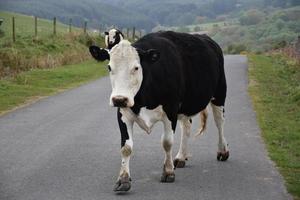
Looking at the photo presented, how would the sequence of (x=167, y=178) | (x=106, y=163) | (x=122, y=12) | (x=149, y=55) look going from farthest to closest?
(x=122, y=12) < (x=106, y=163) < (x=167, y=178) < (x=149, y=55)

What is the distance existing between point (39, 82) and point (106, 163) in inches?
489

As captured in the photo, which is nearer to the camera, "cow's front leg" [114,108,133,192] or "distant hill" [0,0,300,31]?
"cow's front leg" [114,108,133,192]

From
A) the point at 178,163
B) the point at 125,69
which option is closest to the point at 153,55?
the point at 125,69

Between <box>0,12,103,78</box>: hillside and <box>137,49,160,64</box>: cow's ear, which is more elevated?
<box>137,49,160,64</box>: cow's ear

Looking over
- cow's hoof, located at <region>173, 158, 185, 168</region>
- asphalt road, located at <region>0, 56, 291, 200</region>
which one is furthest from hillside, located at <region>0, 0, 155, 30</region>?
cow's hoof, located at <region>173, 158, 185, 168</region>

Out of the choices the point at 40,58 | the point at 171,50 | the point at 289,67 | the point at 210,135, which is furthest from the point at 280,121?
the point at 40,58

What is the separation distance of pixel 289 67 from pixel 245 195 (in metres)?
19.3

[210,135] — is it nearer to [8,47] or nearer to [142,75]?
[142,75]

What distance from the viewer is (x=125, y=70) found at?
23.8 feet

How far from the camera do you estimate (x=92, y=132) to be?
11844 millimetres

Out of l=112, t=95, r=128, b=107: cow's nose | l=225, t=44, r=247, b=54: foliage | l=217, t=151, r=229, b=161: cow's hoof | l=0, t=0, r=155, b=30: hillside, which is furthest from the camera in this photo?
l=0, t=0, r=155, b=30: hillside

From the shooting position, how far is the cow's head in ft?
23.2

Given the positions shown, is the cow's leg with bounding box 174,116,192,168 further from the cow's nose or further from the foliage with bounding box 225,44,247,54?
the foliage with bounding box 225,44,247,54

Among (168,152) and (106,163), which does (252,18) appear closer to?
(106,163)
